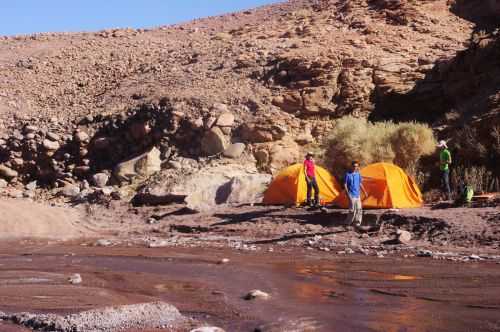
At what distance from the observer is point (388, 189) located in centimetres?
1579

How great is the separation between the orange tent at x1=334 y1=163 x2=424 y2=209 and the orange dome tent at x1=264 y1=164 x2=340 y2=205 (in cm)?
151

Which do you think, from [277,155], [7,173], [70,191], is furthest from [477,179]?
[7,173]

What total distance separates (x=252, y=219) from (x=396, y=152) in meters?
5.05

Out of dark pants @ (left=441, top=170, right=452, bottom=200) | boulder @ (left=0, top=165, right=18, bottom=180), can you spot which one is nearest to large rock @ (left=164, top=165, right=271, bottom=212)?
dark pants @ (left=441, top=170, right=452, bottom=200)

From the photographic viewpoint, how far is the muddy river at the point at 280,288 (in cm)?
700

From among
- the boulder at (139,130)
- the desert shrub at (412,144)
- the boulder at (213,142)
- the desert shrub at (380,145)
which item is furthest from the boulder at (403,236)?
the boulder at (139,130)

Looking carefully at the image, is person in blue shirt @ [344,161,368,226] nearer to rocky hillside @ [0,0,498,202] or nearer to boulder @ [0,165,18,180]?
rocky hillside @ [0,0,498,202]

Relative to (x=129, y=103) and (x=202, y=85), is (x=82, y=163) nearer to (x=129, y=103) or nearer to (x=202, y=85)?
(x=129, y=103)

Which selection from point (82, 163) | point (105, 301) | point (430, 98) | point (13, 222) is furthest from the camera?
point (82, 163)

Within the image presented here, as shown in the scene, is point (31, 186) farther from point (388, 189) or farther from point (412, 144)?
point (388, 189)

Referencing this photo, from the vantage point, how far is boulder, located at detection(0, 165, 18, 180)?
27469 mm

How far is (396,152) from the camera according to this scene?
19125 mm

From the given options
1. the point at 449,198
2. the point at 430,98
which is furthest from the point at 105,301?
the point at 430,98

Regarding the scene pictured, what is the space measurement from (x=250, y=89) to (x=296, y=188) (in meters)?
9.25
